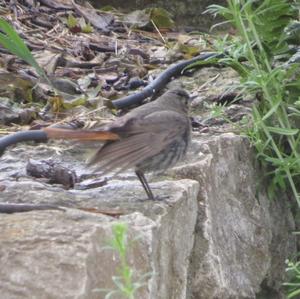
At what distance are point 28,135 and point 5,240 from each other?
110 centimetres

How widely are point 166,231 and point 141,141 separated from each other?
39 centimetres

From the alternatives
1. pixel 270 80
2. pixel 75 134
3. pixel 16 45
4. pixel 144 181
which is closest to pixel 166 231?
pixel 144 181

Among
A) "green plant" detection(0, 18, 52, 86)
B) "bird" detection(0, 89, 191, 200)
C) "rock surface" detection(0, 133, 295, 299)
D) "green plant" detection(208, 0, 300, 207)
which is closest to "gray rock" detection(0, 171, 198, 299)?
"rock surface" detection(0, 133, 295, 299)

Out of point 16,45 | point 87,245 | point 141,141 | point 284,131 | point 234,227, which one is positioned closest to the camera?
point 87,245

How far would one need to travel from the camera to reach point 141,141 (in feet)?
11.1

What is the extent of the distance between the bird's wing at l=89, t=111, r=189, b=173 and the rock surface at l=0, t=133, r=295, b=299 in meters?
0.12

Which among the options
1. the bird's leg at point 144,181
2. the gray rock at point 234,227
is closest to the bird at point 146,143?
the bird's leg at point 144,181

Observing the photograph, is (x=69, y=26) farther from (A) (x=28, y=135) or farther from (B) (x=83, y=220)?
(B) (x=83, y=220)

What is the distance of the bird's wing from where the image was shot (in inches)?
128

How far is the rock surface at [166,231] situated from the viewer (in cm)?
262

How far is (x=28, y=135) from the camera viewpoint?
3.73 meters

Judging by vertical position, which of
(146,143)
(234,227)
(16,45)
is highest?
(16,45)

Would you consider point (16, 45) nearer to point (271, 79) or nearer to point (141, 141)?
point (141, 141)

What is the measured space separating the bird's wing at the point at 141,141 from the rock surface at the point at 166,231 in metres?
0.12
